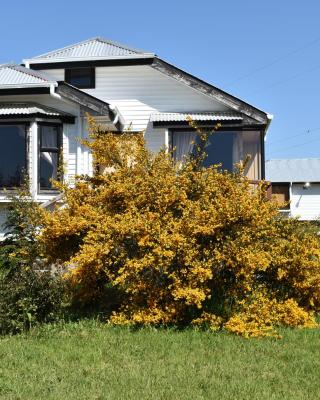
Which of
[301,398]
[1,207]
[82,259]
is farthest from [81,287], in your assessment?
[1,207]

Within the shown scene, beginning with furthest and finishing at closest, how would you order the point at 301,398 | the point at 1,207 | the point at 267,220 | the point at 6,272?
the point at 1,207 → the point at 6,272 → the point at 267,220 → the point at 301,398

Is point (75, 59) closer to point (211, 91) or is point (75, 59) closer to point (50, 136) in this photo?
point (50, 136)

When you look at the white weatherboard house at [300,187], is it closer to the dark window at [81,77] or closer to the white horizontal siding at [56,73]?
the dark window at [81,77]

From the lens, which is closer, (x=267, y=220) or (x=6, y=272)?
(x=267, y=220)

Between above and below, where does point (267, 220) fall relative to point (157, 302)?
above

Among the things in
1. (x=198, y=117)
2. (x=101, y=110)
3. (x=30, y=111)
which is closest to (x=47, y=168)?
(x=30, y=111)

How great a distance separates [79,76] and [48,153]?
12.4ft

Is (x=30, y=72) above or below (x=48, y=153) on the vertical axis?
above

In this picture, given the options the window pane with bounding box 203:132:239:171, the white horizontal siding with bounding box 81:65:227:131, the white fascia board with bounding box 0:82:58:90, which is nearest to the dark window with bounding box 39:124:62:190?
the white fascia board with bounding box 0:82:58:90

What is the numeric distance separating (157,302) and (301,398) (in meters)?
3.01

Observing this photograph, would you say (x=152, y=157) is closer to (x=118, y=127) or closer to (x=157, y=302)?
(x=157, y=302)

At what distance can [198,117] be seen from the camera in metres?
14.6

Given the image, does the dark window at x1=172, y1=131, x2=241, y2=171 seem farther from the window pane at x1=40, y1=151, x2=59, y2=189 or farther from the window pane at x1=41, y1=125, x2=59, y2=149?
the window pane at x1=40, y1=151, x2=59, y2=189

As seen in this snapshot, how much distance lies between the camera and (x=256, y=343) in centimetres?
648
